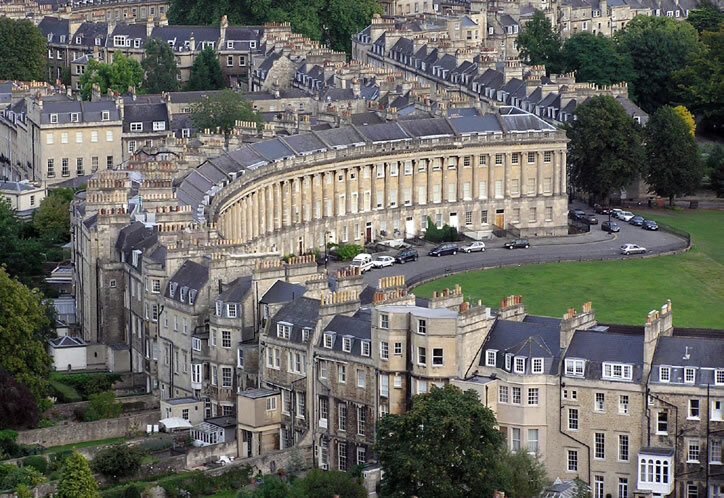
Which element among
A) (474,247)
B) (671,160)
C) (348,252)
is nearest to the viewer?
(348,252)

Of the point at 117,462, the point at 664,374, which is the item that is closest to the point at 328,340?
the point at 117,462

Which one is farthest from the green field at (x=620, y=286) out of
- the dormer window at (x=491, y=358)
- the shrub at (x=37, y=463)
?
the shrub at (x=37, y=463)

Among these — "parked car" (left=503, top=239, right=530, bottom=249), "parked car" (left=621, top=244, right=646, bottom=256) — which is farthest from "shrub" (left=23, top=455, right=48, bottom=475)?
"parked car" (left=621, top=244, right=646, bottom=256)

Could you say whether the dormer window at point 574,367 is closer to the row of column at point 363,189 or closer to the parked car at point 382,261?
the row of column at point 363,189

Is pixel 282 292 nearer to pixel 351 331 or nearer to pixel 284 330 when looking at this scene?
pixel 284 330

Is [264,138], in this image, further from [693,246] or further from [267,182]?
[693,246]

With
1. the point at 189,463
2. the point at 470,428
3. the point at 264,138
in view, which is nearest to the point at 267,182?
the point at 264,138

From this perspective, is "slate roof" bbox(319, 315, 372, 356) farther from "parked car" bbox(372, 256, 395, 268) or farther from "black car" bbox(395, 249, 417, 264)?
"black car" bbox(395, 249, 417, 264)
